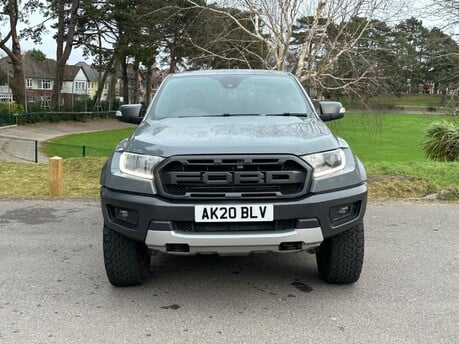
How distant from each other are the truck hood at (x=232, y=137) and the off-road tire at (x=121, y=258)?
69 cm

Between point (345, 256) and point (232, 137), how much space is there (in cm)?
127

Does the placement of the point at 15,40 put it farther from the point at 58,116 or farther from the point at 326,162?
the point at 326,162

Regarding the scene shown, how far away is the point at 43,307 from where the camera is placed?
369 cm

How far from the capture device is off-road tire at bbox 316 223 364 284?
388 centimetres

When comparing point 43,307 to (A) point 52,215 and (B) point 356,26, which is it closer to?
(A) point 52,215

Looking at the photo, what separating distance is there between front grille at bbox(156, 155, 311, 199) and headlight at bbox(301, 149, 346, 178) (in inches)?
2.9

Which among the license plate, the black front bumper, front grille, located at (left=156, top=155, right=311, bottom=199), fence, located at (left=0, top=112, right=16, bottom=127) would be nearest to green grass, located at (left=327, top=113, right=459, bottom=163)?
the black front bumper

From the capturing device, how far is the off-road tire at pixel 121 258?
385cm

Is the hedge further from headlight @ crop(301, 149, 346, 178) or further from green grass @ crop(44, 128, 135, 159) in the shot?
headlight @ crop(301, 149, 346, 178)

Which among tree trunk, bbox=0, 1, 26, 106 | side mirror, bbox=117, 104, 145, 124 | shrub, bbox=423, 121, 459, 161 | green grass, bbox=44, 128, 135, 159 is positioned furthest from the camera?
tree trunk, bbox=0, 1, 26, 106

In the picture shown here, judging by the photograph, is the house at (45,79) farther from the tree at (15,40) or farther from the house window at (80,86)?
the tree at (15,40)

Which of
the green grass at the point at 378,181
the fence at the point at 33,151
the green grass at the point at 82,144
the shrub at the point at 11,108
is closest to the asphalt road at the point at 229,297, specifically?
the green grass at the point at 378,181

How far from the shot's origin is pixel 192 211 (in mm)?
3414

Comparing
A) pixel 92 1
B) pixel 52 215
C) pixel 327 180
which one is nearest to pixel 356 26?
pixel 52 215
